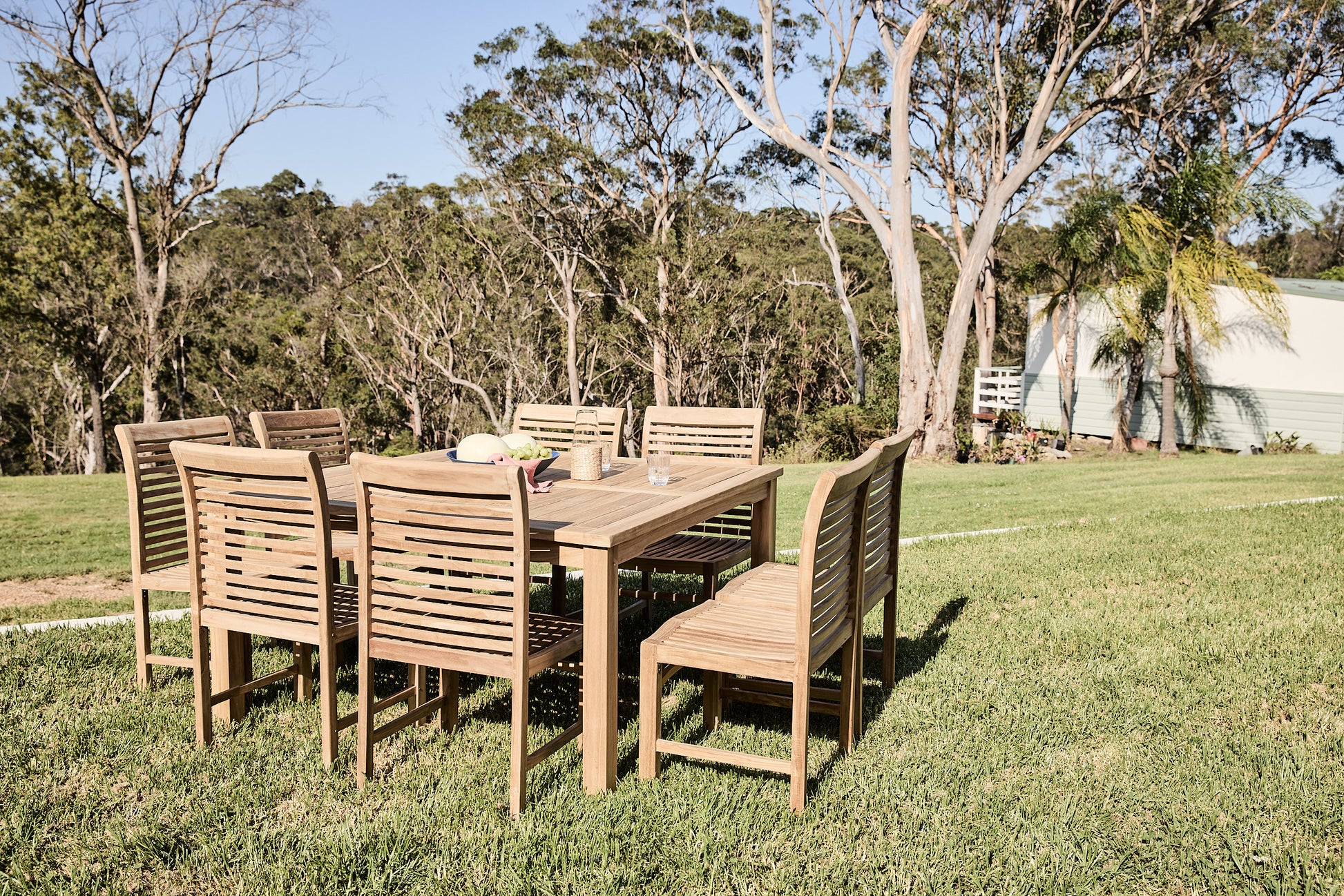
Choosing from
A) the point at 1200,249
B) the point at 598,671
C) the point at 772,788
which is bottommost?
the point at 772,788

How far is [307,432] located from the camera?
204 inches

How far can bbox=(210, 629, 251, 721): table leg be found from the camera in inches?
137

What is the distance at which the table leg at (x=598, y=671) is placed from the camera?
116 inches

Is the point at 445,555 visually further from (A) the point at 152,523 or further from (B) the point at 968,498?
(B) the point at 968,498

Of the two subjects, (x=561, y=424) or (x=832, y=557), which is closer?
(x=832, y=557)

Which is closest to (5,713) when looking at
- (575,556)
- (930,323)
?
(575,556)

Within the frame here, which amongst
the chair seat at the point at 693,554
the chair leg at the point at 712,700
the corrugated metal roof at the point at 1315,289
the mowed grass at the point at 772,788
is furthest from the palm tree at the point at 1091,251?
the chair leg at the point at 712,700

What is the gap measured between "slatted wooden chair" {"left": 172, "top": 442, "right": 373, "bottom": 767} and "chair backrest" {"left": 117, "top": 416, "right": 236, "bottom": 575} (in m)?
0.57

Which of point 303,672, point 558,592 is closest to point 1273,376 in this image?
point 558,592

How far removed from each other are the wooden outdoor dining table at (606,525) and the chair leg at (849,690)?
29.0 inches

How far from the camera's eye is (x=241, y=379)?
26891mm

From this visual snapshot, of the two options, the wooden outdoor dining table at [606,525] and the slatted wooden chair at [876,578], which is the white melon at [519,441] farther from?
the slatted wooden chair at [876,578]

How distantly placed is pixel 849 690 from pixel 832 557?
0.52 metres

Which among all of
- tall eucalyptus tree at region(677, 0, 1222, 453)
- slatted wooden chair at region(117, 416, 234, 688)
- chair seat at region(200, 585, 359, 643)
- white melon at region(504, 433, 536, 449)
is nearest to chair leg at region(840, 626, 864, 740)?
white melon at region(504, 433, 536, 449)
